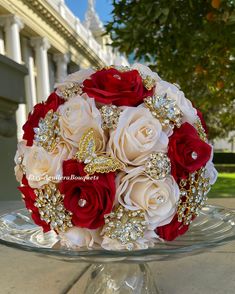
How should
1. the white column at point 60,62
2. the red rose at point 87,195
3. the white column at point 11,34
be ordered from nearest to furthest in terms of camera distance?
the red rose at point 87,195 → the white column at point 11,34 → the white column at point 60,62

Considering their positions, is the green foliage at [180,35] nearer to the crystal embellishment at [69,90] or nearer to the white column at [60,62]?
the crystal embellishment at [69,90]

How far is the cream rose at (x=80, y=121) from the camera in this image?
1.85 feet

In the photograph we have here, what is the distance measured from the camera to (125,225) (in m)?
0.55

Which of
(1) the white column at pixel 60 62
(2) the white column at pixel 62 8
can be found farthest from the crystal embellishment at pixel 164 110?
(1) the white column at pixel 60 62

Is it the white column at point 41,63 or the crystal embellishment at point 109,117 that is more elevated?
the white column at point 41,63

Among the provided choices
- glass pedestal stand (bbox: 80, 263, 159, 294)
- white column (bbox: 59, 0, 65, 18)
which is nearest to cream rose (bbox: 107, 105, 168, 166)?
glass pedestal stand (bbox: 80, 263, 159, 294)

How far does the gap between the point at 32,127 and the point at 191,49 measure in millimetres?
2024

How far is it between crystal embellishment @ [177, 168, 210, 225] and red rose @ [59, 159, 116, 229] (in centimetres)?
12

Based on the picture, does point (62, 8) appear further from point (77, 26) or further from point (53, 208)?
point (53, 208)

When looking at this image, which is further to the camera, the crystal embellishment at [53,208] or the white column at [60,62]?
the white column at [60,62]

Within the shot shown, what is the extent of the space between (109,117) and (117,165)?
0.07m

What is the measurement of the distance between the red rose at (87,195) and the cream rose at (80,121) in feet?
0.13

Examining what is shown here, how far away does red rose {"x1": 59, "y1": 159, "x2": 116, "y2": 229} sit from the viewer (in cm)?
53

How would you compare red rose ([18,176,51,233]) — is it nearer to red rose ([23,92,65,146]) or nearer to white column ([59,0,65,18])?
red rose ([23,92,65,146])
